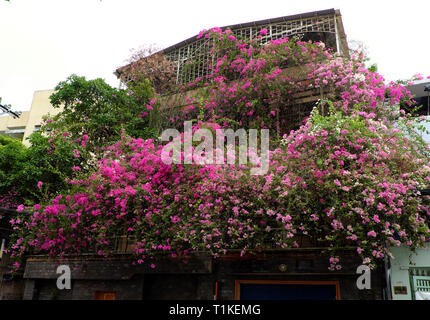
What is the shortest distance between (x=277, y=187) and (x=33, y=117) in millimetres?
21900

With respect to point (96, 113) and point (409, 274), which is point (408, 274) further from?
point (96, 113)

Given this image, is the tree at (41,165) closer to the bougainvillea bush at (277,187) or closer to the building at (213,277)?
the bougainvillea bush at (277,187)

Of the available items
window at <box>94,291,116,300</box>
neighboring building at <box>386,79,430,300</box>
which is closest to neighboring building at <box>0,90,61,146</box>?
window at <box>94,291,116,300</box>

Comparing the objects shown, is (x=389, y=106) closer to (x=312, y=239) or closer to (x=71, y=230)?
(x=312, y=239)

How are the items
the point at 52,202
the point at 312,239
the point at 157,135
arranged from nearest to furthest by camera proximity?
the point at 312,239
the point at 52,202
the point at 157,135

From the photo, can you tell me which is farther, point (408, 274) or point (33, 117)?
point (33, 117)

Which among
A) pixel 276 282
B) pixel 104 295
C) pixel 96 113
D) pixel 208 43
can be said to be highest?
pixel 208 43

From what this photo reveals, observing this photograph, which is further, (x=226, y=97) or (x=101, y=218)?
(x=226, y=97)

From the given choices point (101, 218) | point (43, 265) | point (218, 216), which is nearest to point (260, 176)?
point (218, 216)

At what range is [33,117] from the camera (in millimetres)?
24766

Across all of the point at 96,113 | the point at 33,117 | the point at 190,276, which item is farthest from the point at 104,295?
the point at 33,117
